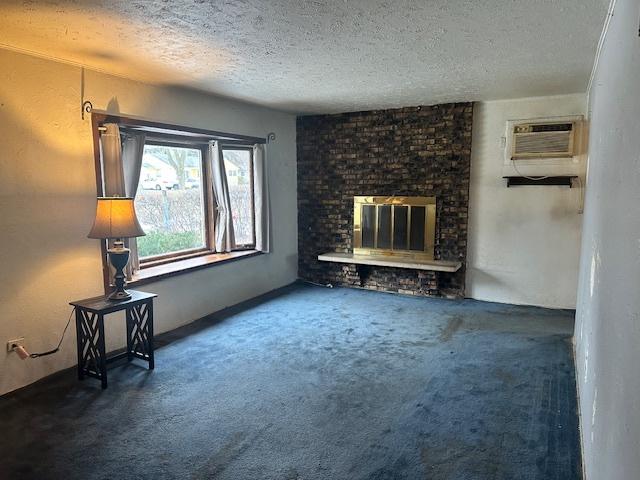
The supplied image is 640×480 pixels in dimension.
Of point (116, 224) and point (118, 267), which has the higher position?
point (116, 224)

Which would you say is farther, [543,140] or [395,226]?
[395,226]

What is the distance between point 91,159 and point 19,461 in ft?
6.82

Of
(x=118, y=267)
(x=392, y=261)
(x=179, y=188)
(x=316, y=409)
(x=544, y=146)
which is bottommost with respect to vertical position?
(x=316, y=409)

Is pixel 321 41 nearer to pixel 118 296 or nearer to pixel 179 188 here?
pixel 118 296

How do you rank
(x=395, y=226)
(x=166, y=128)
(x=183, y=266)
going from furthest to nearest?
(x=395, y=226)
(x=183, y=266)
(x=166, y=128)

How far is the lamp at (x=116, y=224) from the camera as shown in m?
2.96

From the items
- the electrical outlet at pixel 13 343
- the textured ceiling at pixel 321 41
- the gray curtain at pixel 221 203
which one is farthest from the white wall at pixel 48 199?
the gray curtain at pixel 221 203

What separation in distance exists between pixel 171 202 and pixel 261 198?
1.06 m

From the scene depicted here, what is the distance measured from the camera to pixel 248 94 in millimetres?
4352

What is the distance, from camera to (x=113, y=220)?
2.98m

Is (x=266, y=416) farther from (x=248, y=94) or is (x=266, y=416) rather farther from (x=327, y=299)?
(x=248, y=94)

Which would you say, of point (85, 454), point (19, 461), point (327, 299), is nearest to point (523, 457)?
point (85, 454)

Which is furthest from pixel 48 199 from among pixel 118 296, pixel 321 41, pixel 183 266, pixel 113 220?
pixel 321 41

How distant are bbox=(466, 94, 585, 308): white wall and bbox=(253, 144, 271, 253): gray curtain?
2370 mm
